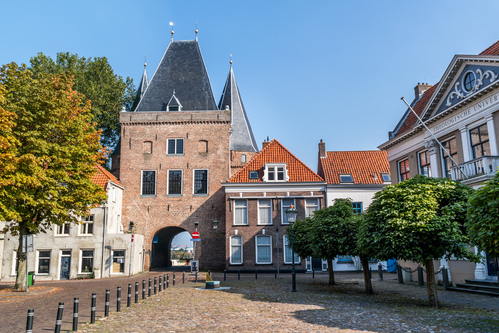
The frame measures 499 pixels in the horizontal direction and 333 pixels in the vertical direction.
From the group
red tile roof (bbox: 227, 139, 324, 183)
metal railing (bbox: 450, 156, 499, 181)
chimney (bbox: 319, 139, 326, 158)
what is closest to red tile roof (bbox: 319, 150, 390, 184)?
chimney (bbox: 319, 139, 326, 158)

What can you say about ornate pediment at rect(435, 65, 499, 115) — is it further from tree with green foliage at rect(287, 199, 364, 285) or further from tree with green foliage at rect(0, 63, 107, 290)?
tree with green foliage at rect(0, 63, 107, 290)

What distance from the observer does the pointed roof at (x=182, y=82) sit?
37.7 meters

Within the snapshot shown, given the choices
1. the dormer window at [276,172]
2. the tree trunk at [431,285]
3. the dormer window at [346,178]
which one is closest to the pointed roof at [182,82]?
the dormer window at [276,172]

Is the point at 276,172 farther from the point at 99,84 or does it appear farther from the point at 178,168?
the point at 99,84

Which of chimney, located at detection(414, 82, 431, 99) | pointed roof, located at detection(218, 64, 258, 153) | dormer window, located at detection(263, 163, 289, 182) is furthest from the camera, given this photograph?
pointed roof, located at detection(218, 64, 258, 153)

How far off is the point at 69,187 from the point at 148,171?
1611cm

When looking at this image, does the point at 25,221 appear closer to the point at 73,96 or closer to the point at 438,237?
the point at 73,96

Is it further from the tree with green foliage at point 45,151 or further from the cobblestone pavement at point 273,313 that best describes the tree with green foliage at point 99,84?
the cobblestone pavement at point 273,313

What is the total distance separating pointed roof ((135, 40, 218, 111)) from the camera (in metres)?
37.7

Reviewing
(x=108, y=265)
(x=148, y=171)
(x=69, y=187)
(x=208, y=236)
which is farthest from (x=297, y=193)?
(x=69, y=187)

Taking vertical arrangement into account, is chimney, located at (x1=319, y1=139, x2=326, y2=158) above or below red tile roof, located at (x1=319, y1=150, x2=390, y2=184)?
above

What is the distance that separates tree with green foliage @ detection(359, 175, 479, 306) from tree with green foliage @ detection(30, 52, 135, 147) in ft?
106

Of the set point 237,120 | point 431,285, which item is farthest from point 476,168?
point 237,120

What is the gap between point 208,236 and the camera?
112ft
